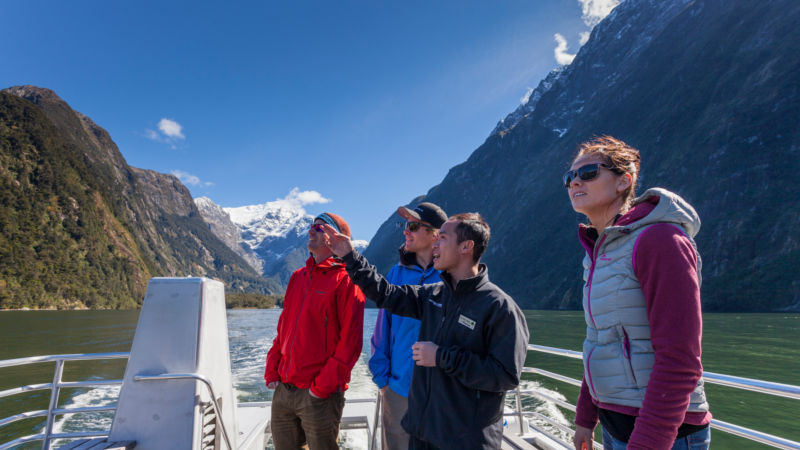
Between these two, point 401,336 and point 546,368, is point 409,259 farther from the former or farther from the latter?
point 546,368

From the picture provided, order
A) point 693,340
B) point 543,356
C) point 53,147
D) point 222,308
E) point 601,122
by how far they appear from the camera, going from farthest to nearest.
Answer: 1. point 601,122
2. point 53,147
3. point 543,356
4. point 222,308
5. point 693,340

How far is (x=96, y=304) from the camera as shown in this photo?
81.2 meters

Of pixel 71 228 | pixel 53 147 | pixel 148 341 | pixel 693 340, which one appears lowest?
pixel 148 341

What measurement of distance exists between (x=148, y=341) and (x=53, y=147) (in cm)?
13019

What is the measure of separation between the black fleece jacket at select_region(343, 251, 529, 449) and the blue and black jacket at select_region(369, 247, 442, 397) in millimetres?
619

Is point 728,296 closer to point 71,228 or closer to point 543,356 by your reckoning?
point 543,356

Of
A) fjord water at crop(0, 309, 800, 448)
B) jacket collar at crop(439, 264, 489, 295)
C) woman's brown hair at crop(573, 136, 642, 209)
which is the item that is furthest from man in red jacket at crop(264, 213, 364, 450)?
fjord water at crop(0, 309, 800, 448)

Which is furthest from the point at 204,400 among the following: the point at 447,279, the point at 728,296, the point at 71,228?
the point at 71,228

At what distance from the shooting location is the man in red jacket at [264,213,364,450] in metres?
2.52

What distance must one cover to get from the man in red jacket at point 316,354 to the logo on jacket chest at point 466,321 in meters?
0.98

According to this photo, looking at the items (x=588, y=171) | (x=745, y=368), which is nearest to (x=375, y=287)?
(x=588, y=171)

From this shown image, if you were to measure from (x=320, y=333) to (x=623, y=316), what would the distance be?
2.01 metres

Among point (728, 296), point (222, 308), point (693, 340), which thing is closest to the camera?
point (693, 340)

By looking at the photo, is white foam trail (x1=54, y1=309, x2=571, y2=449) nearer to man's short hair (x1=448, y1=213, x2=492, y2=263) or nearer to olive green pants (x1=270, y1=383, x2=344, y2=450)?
olive green pants (x1=270, y1=383, x2=344, y2=450)
